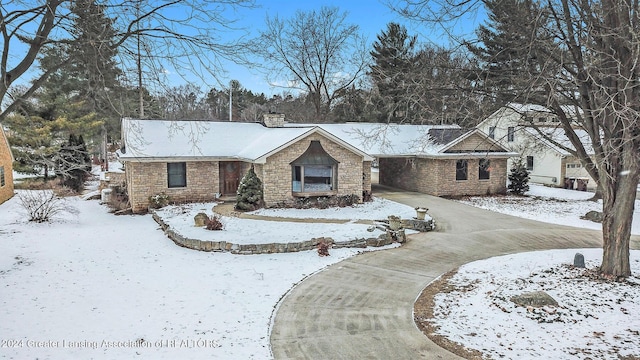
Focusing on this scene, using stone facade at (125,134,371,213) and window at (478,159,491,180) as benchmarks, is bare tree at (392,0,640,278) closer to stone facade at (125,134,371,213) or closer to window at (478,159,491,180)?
stone facade at (125,134,371,213)

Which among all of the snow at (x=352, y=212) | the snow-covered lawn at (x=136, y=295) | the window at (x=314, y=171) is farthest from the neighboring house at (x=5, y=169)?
the window at (x=314, y=171)

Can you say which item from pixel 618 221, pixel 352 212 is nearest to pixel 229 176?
pixel 352 212

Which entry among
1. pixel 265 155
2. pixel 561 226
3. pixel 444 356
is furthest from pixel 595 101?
pixel 265 155

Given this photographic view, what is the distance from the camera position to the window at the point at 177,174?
1881cm

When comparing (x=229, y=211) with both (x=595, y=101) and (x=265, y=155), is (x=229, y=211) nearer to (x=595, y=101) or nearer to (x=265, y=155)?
(x=265, y=155)

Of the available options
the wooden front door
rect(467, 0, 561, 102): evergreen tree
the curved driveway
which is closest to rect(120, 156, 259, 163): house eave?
the wooden front door

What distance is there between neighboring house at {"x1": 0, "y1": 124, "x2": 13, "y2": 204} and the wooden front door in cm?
1129

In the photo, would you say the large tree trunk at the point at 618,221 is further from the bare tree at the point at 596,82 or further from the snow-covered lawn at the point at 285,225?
the snow-covered lawn at the point at 285,225

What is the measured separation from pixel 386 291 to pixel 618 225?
4955mm

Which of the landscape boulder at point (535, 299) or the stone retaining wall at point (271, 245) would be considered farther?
the stone retaining wall at point (271, 245)

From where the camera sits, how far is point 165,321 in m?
6.93

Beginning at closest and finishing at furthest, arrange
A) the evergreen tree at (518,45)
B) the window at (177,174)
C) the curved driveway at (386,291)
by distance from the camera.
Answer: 1. the curved driveway at (386,291)
2. the evergreen tree at (518,45)
3. the window at (177,174)

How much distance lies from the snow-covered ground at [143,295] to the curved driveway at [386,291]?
484 millimetres

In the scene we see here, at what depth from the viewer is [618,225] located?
8.16 m
